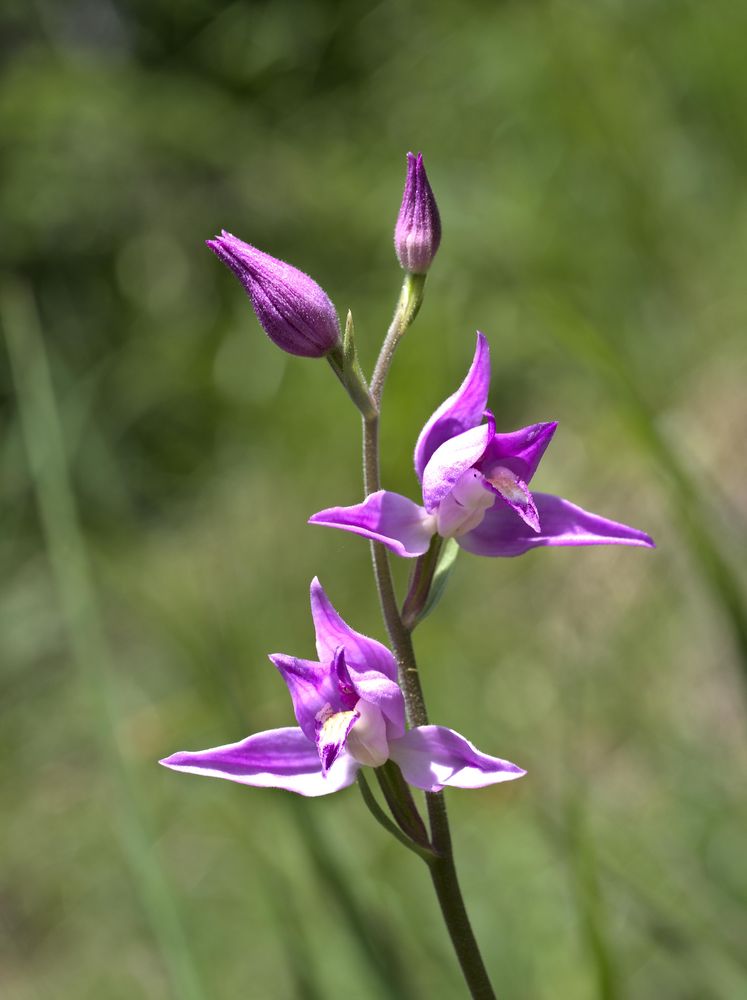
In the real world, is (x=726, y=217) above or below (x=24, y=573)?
above

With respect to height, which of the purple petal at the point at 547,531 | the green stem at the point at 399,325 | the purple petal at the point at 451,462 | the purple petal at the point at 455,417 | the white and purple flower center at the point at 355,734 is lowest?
the white and purple flower center at the point at 355,734

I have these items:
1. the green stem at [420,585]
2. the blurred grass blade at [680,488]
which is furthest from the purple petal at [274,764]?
the blurred grass blade at [680,488]

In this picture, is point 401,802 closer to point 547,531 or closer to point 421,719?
point 421,719

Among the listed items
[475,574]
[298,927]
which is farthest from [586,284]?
[298,927]

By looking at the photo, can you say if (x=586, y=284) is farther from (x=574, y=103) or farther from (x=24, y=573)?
(x=24, y=573)

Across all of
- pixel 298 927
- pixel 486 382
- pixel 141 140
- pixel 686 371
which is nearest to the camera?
pixel 486 382

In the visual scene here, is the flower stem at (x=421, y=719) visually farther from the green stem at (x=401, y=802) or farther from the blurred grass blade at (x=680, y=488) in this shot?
the blurred grass blade at (x=680, y=488)
